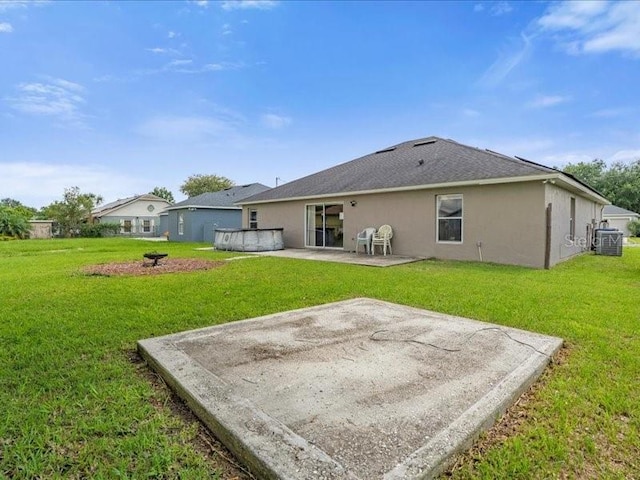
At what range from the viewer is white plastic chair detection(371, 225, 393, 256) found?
1206 cm

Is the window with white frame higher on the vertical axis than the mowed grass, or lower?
higher

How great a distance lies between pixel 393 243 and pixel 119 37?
1243 centimetres

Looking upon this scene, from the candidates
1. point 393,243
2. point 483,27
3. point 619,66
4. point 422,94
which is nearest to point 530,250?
point 393,243

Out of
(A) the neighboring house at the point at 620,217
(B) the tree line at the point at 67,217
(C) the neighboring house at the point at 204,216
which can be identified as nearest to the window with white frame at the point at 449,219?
(C) the neighboring house at the point at 204,216

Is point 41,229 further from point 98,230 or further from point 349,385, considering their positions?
point 349,385

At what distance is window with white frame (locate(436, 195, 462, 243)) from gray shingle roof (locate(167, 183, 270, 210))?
15.5 m

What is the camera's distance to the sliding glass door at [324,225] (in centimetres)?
1405

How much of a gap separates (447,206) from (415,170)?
2127 mm

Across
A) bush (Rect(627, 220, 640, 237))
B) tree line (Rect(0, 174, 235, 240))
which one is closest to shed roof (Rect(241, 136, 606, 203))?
tree line (Rect(0, 174, 235, 240))

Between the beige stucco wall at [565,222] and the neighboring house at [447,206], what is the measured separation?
0.10ft

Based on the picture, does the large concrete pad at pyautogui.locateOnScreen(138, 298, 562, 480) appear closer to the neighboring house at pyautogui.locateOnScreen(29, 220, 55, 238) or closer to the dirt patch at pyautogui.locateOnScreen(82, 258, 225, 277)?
the dirt patch at pyautogui.locateOnScreen(82, 258, 225, 277)

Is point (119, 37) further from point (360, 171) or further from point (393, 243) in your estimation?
point (393, 243)

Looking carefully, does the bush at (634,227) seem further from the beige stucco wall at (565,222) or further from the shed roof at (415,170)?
the shed roof at (415,170)

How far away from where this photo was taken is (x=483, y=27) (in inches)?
495
